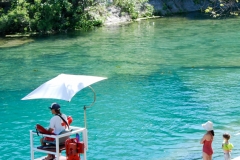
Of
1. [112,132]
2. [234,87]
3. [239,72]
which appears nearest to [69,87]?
[112,132]

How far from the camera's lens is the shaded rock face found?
5278cm

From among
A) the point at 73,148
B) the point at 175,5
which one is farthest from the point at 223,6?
the point at 175,5

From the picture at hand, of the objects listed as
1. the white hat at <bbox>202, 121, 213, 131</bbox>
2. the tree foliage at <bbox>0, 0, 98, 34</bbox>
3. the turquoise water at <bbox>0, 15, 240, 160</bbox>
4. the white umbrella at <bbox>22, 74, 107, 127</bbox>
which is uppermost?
the tree foliage at <bbox>0, 0, 98, 34</bbox>

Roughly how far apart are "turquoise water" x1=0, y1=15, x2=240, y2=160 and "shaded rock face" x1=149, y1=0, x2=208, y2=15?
44.5 feet

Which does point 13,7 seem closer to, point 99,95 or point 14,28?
point 14,28

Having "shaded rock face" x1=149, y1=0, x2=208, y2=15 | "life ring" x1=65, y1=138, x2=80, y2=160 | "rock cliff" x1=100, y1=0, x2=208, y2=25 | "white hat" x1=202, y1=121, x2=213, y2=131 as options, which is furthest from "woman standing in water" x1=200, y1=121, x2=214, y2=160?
"shaded rock face" x1=149, y1=0, x2=208, y2=15

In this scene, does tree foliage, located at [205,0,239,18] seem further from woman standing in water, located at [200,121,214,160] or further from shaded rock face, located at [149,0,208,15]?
shaded rock face, located at [149,0,208,15]

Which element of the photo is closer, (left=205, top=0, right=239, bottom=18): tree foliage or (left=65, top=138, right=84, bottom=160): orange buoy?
(left=65, top=138, right=84, bottom=160): orange buoy

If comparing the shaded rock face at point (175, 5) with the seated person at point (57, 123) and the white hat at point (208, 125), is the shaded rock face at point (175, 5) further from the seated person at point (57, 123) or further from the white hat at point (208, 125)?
the seated person at point (57, 123)

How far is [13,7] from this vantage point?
147ft

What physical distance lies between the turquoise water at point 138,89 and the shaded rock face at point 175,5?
13555 mm

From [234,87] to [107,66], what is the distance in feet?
29.4

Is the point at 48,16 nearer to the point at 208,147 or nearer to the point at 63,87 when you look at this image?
the point at 63,87

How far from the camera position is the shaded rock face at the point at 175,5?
52.8m
